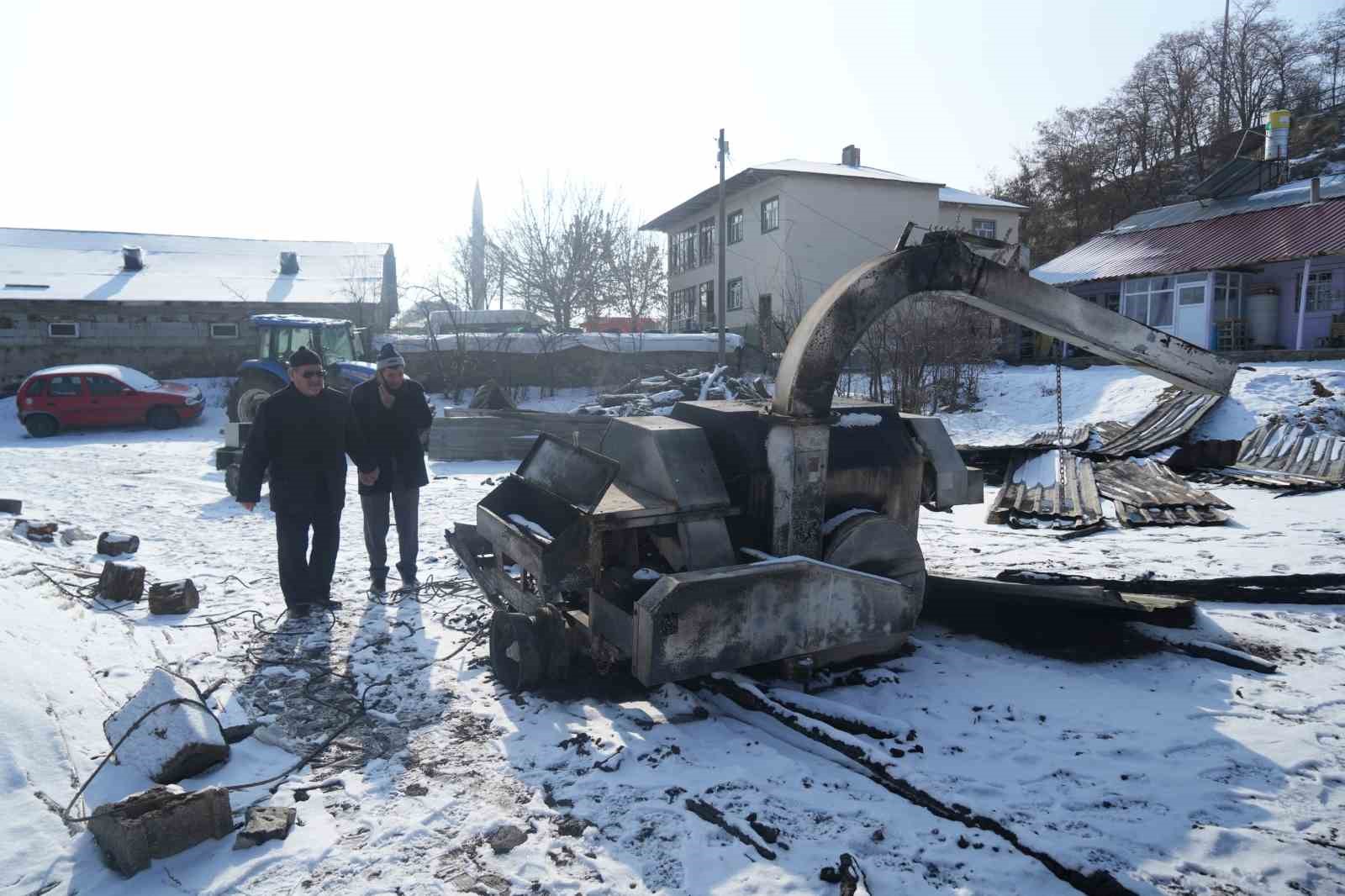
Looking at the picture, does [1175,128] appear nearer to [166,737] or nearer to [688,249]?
[688,249]

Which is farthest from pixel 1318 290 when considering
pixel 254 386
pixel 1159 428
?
pixel 254 386

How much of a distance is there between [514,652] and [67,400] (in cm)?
1753

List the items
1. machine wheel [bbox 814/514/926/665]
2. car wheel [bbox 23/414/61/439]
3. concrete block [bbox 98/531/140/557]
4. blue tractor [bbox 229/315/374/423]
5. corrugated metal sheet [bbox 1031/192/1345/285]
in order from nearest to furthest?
machine wheel [bbox 814/514/926/665] < concrete block [bbox 98/531/140/557] < blue tractor [bbox 229/315/374/423] < car wheel [bbox 23/414/61/439] < corrugated metal sheet [bbox 1031/192/1345/285]

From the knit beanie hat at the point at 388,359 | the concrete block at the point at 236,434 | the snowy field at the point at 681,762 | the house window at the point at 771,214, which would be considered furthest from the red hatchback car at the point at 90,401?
the house window at the point at 771,214

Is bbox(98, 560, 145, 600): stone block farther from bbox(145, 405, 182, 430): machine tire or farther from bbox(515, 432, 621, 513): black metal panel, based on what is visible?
bbox(145, 405, 182, 430): machine tire

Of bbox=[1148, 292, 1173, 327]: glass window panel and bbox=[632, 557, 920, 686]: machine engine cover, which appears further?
bbox=[1148, 292, 1173, 327]: glass window panel

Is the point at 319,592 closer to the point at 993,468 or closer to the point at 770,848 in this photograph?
the point at 770,848

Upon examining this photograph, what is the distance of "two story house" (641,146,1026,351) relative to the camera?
27.1m

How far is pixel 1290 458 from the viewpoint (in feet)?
34.0

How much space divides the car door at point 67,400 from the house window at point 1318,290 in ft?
91.6

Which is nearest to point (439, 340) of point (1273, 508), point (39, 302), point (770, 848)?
point (39, 302)

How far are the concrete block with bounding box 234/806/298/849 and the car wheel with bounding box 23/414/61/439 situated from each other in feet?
59.3

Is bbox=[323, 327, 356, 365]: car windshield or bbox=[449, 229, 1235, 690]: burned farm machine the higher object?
bbox=[323, 327, 356, 365]: car windshield

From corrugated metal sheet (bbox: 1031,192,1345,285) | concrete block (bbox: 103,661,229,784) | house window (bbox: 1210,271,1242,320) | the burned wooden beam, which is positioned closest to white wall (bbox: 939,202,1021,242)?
corrugated metal sheet (bbox: 1031,192,1345,285)
